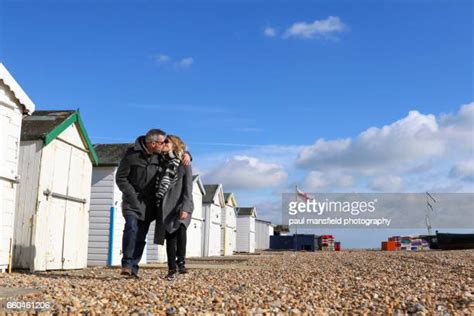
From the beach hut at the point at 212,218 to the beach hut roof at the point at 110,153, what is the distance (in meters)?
12.9

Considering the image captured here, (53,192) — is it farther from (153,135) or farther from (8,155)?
(153,135)

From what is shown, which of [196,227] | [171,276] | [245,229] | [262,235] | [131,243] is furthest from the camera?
[262,235]

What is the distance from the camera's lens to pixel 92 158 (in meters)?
12.7

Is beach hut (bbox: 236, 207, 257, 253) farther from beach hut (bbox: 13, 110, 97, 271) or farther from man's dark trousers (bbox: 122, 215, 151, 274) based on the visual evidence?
man's dark trousers (bbox: 122, 215, 151, 274)

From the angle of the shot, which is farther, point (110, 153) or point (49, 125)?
point (110, 153)

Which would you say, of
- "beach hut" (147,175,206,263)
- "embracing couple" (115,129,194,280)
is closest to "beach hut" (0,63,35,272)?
"embracing couple" (115,129,194,280)

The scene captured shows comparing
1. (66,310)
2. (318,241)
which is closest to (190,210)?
(66,310)

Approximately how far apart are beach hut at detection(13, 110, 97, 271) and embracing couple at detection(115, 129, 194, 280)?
4.17 metres

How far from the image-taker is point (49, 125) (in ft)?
35.8

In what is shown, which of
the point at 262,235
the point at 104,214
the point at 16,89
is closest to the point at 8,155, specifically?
the point at 16,89

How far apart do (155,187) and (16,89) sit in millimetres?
4442

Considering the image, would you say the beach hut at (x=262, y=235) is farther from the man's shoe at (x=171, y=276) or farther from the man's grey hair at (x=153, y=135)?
the man's grey hair at (x=153, y=135)

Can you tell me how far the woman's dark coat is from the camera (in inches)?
274

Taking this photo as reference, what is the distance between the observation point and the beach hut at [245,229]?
1652 inches
